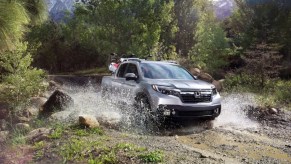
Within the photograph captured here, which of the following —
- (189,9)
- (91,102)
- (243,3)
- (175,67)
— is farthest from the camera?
(189,9)

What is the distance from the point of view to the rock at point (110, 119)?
29.2 ft

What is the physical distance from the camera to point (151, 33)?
85.9 ft

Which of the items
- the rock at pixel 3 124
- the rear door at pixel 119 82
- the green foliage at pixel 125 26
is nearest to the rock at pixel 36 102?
the rock at pixel 3 124

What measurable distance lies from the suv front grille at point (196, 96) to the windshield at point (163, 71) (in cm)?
116

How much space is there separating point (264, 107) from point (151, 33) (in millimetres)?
14930

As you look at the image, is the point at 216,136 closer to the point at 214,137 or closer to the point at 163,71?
the point at 214,137

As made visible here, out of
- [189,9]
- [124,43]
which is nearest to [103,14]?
[124,43]

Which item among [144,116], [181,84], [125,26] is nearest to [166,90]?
[181,84]

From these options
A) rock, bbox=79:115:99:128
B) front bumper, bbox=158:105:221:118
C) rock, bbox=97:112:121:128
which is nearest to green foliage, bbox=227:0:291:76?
front bumper, bbox=158:105:221:118

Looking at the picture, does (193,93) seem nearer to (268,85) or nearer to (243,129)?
(243,129)

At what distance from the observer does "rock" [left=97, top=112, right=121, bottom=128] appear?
29.2 feet

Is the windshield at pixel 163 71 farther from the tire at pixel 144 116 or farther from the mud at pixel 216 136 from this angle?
the mud at pixel 216 136

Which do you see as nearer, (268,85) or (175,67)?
(175,67)

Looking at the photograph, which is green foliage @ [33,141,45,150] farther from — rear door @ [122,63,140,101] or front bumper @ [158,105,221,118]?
rear door @ [122,63,140,101]
